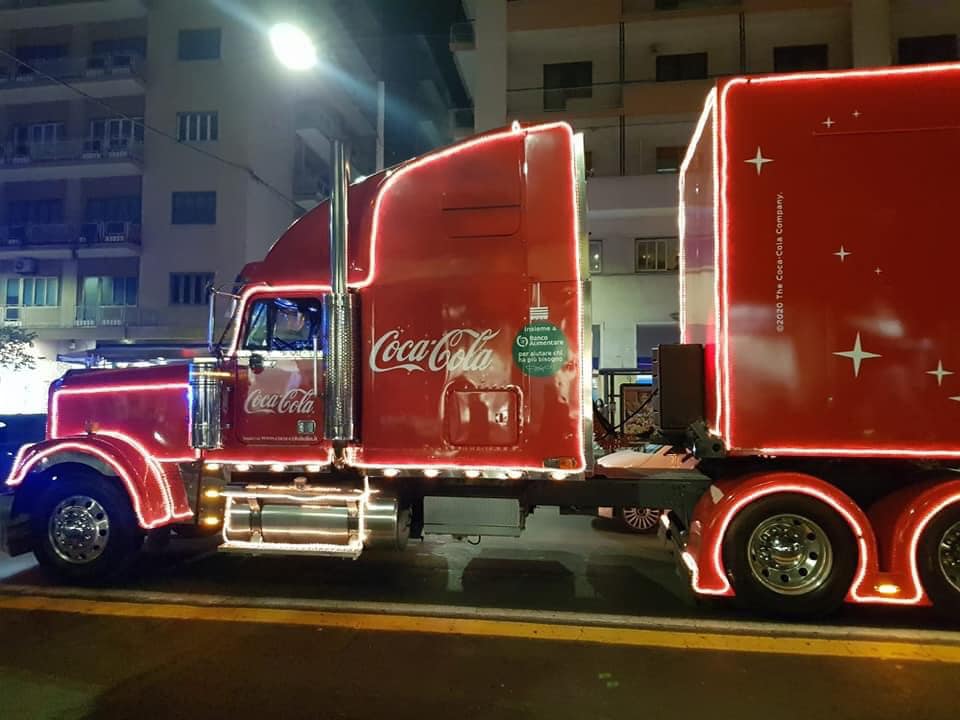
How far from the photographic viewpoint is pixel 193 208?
28.9 metres

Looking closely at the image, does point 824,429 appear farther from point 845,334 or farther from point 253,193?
point 253,193

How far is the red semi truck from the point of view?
4801 mm

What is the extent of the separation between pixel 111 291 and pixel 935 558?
32.2 meters

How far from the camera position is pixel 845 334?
4.84 m

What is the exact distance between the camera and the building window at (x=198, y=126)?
96.2 feet

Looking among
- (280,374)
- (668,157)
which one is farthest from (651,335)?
(280,374)

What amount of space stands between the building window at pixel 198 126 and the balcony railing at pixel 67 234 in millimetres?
4620

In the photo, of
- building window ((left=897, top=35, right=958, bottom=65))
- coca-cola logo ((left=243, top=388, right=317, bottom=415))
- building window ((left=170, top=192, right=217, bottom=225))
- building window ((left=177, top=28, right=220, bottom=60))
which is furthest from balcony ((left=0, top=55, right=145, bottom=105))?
building window ((left=897, top=35, right=958, bottom=65))

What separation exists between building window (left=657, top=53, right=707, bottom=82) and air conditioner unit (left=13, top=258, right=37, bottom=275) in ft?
91.2

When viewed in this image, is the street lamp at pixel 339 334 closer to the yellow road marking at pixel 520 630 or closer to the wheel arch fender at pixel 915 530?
the yellow road marking at pixel 520 630

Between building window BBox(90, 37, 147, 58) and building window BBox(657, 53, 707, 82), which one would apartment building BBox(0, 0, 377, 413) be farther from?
building window BBox(657, 53, 707, 82)

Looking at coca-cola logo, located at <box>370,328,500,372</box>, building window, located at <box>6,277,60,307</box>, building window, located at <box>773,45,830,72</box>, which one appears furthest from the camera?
building window, located at <box>6,277,60,307</box>

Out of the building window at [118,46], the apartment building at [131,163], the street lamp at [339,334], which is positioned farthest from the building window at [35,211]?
the street lamp at [339,334]

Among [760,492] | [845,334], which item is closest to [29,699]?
[760,492]
